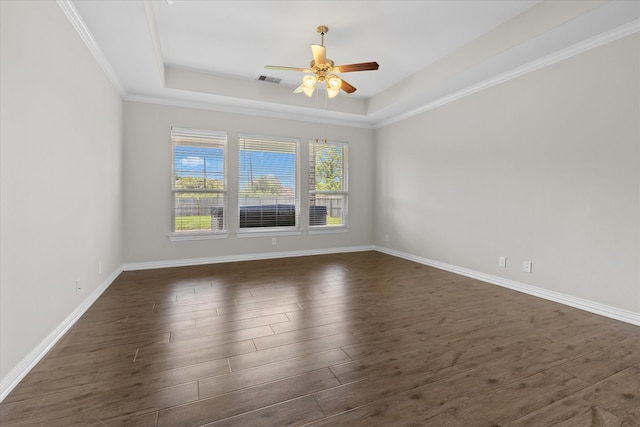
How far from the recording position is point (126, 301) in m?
3.21

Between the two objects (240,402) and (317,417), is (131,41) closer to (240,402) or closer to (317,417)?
(240,402)

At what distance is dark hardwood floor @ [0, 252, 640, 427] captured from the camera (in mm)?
1528

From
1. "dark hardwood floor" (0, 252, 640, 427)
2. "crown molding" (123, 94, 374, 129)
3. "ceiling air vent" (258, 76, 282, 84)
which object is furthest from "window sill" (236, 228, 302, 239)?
"ceiling air vent" (258, 76, 282, 84)

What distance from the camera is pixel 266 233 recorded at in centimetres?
549

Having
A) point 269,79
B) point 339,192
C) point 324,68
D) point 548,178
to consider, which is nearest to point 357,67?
point 324,68

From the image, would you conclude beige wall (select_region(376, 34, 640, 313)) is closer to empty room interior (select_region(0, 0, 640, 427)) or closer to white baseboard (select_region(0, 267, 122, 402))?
empty room interior (select_region(0, 0, 640, 427))

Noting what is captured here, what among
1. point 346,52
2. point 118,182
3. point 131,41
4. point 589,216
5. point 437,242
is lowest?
point 437,242

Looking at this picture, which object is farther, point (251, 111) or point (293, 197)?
point (293, 197)

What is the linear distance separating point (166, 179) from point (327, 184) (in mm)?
2842

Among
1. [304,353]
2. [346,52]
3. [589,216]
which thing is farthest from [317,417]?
[346,52]

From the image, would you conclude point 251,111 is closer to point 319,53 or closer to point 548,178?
point 319,53

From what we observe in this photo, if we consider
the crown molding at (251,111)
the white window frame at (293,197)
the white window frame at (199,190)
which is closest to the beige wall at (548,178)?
the crown molding at (251,111)

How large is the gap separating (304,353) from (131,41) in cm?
335

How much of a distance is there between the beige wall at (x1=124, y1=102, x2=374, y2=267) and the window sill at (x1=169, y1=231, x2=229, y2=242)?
0.21ft
